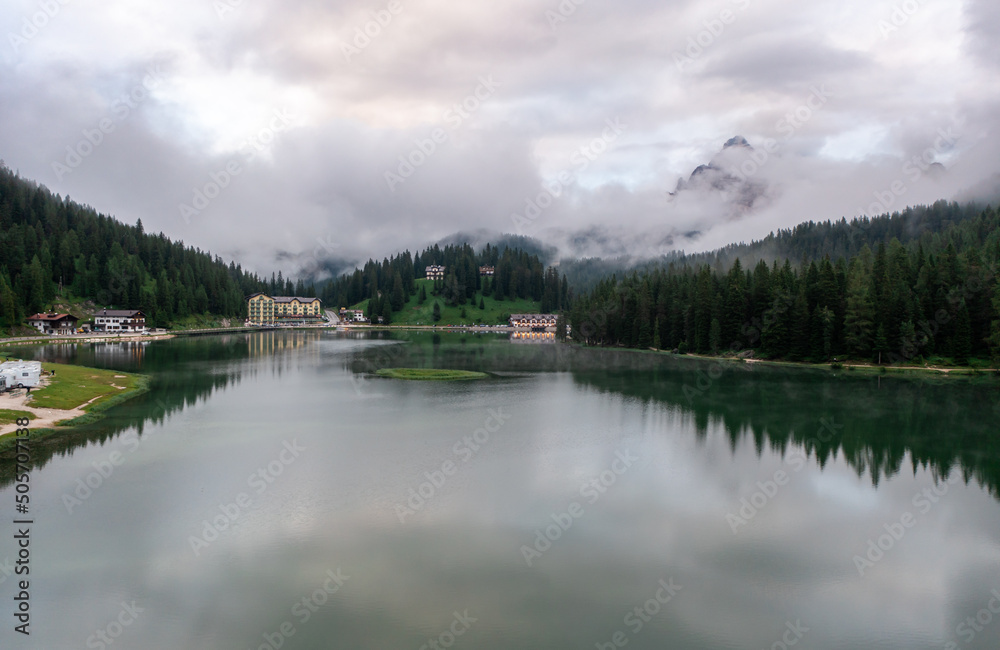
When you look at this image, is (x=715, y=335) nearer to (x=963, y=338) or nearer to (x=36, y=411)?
(x=963, y=338)

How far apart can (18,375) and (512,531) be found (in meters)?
43.2

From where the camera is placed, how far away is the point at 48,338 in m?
124

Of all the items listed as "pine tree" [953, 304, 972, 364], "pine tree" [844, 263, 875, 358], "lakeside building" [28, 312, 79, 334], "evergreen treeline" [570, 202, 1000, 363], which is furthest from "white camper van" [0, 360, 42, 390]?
"lakeside building" [28, 312, 79, 334]

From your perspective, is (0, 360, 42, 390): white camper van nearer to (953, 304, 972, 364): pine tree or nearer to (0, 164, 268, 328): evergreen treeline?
(0, 164, 268, 328): evergreen treeline

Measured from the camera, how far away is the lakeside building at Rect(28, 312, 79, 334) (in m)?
131

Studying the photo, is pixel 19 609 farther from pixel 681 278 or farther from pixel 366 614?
pixel 681 278

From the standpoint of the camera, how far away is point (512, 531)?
23.2 meters

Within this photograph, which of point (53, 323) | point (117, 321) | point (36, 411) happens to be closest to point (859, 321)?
point (36, 411)

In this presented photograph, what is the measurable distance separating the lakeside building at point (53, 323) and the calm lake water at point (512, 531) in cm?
11105

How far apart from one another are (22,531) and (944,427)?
55.1m

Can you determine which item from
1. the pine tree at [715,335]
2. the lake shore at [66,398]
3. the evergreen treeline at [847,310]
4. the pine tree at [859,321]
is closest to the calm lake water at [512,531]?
the lake shore at [66,398]

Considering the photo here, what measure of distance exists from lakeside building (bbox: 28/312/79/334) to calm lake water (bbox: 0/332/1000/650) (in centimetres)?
11105

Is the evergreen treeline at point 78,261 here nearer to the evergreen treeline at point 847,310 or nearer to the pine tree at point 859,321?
the evergreen treeline at point 847,310

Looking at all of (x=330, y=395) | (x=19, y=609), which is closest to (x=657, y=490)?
(x=19, y=609)
